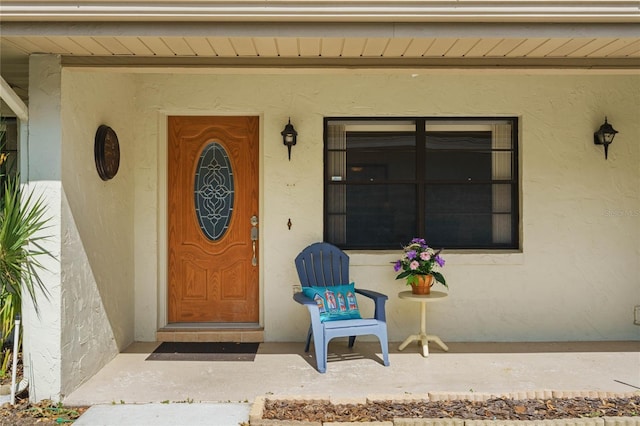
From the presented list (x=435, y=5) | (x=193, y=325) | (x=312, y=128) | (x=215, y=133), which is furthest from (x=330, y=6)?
(x=193, y=325)

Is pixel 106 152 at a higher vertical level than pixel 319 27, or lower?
lower

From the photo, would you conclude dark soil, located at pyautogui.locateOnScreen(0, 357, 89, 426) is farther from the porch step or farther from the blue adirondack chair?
the blue adirondack chair

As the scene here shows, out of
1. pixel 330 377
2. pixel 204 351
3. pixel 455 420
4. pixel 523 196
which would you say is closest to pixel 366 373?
pixel 330 377

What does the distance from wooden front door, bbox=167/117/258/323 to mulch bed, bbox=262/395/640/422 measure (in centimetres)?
190

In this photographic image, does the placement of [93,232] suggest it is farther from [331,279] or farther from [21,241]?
[331,279]

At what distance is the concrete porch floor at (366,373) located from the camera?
3.62 meters

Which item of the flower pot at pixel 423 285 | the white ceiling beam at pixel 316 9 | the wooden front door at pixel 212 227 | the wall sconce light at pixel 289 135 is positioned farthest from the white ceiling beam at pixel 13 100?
the flower pot at pixel 423 285

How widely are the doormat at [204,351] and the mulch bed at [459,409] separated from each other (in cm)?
123

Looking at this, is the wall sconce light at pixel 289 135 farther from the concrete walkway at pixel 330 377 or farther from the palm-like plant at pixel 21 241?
the palm-like plant at pixel 21 241

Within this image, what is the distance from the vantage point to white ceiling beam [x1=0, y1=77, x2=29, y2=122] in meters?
3.19

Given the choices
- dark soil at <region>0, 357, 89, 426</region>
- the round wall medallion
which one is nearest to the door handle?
the round wall medallion

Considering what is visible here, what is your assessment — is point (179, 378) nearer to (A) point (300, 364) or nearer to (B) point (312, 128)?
(A) point (300, 364)

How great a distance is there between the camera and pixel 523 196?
4992 millimetres

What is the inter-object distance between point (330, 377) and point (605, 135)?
3195 millimetres
